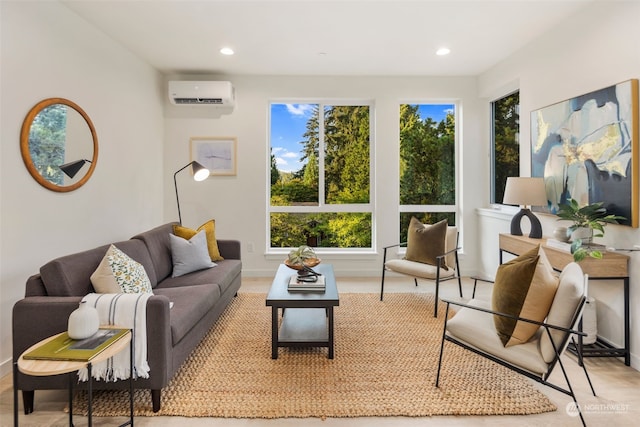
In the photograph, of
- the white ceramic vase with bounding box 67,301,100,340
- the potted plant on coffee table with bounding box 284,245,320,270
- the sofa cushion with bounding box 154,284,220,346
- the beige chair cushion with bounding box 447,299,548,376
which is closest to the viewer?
the white ceramic vase with bounding box 67,301,100,340

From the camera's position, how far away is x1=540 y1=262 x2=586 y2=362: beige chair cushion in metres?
1.70

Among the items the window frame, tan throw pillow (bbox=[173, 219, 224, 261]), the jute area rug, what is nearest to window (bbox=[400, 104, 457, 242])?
the window frame

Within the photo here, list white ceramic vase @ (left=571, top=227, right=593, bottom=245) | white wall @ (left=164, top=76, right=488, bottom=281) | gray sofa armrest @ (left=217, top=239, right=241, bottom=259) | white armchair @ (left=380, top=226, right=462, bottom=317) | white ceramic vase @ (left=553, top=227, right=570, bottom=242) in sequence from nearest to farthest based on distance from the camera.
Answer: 1. white ceramic vase @ (left=571, top=227, right=593, bottom=245)
2. white ceramic vase @ (left=553, top=227, right=570, bottom=242)
3. white armchair @ (left=380, top=226, right=462, bottom=317)
4. gray sofa armrest @ (left=217, top=239, right=241, bottom=259)
5. white wall @ (left=164, top=76, right=488, bottom=281)

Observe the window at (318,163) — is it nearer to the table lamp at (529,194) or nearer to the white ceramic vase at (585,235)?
the table lamp at (529,194)

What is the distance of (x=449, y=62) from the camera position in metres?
4.21

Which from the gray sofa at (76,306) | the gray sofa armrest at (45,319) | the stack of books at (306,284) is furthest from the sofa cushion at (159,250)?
the stack of books at (306,284)

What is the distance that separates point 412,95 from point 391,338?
10.9ft

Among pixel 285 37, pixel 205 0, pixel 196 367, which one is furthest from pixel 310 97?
pixel 196 367

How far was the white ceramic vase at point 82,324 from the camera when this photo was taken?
1.64m

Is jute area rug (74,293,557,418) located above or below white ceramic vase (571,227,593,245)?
below

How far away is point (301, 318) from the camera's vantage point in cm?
296

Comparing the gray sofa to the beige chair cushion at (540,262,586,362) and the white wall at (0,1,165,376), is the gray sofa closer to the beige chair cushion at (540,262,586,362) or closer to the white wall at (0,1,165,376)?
the white wall at (0,1,165,376)

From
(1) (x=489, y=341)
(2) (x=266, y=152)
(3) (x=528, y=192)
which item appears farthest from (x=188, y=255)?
(3) (x=528, y=192)

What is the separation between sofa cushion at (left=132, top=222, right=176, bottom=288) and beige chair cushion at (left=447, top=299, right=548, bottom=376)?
2.40 meters
